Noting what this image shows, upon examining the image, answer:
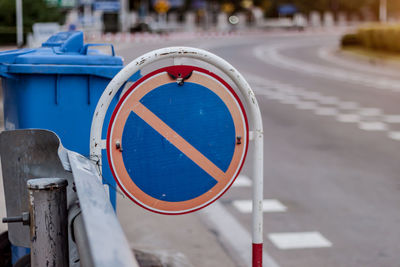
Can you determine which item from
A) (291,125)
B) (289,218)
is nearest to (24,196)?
(289,218)

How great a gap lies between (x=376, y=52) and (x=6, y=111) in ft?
92.5

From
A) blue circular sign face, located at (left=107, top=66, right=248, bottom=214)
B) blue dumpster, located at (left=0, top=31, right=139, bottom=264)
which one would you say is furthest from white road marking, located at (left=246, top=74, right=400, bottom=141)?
blue circular sign face, located at (left=107, top=66, right=248, bottom=214)

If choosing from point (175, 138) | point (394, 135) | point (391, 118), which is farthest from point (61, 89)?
point (391, 118)

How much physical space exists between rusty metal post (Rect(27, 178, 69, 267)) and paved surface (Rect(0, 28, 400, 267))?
4.72ft

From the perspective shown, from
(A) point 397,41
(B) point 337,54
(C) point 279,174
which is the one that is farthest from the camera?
(B) point 337,54

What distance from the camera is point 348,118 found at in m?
11.9

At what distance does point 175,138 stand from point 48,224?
65cm

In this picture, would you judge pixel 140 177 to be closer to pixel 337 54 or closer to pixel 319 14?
pixel 337 54

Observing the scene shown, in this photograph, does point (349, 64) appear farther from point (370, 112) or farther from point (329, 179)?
point (329, 179)

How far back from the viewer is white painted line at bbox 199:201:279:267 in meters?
4.59

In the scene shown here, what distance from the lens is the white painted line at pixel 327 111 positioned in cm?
1247

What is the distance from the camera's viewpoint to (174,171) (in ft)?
9.67

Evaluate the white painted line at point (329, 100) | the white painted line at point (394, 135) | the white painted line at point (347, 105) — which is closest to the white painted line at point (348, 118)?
the white painted line at point (347, 105)

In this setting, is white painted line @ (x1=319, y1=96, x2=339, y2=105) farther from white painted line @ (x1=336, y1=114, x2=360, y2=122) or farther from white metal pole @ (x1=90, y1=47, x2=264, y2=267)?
white metal pole @ (x1=90, y1=47, x2=264, y2=267)
